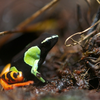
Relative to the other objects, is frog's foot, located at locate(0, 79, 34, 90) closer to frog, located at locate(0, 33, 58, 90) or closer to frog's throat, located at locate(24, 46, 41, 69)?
frog, located at locate(0, 33, 58, 90)

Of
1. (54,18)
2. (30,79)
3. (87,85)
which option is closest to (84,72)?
(87,85)

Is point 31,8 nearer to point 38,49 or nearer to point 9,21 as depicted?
point 9,21

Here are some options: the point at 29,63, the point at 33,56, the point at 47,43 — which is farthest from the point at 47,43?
the point at 29,63

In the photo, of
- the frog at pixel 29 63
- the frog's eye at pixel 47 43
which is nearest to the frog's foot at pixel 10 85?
the frog at pixel 29 63

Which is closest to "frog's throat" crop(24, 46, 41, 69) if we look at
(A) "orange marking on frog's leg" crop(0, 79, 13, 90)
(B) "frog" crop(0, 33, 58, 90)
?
(B) "frog" crop(0, 33, 58, 90)

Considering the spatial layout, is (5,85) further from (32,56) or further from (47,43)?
(47,43)

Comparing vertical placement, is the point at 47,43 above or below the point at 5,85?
above

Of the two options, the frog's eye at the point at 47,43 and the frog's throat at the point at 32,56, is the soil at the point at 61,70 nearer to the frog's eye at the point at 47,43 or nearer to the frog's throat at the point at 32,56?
the frog's throat at the point at 32,56

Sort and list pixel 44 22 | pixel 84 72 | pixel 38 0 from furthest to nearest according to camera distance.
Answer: pixel 38 0
pixel 44 22
pixel 84 72
